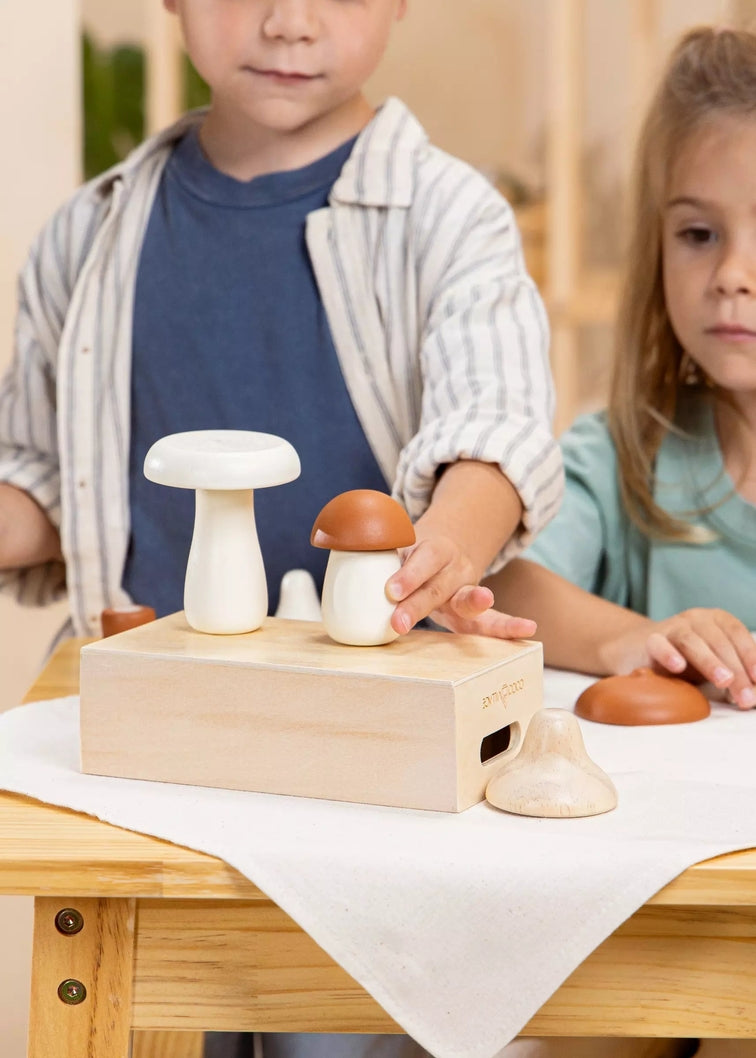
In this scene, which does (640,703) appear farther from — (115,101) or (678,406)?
(115,101)

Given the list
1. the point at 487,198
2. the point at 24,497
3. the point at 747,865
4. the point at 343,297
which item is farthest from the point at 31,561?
the point at 747,865

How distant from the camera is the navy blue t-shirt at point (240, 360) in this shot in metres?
0.93

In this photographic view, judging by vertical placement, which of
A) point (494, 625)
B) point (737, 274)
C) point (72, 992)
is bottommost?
point (72, 992)

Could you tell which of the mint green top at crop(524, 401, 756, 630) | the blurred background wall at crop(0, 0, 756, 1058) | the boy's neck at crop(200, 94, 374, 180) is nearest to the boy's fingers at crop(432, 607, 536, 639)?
the mint green top at crop(524, 401, 756, 630)

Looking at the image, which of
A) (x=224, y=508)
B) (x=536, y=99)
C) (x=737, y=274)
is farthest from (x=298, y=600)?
(x=536, y=99)

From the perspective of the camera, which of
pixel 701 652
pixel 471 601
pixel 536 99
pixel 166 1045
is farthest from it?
pixel 536 99

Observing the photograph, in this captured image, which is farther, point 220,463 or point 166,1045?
point 166,1045

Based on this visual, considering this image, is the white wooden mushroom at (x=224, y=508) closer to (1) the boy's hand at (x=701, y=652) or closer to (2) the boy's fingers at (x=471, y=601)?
(2) the boy's fingers at (x=471, y=601)

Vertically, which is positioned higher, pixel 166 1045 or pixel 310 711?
pixel 310 711

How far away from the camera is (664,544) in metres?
1.02

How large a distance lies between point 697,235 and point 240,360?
358 millimetres

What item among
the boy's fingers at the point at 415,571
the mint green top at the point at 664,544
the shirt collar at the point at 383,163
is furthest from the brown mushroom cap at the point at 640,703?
the shirt collar at the point at 383,163

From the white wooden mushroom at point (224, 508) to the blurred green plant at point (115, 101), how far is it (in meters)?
1.73

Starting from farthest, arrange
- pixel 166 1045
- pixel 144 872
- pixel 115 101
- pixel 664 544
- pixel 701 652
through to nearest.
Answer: pixel 115 101 → pixel 664 544 → pixel 166 1045 → pixel 701 652 → pixel 144 872
